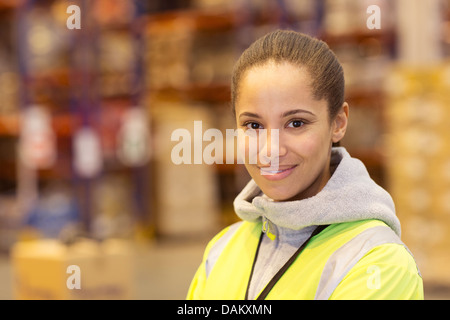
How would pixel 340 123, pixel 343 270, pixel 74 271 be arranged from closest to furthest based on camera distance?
1. pixel 343 270
2. pixel 340 123
3. pixel 74 271

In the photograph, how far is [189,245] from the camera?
6.87 meters

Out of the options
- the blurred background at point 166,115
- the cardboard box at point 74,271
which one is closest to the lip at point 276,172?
the cardboard box at point 74,271

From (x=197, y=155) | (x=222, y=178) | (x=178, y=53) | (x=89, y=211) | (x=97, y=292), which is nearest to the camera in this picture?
(x=197, y=155)

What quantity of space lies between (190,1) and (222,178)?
260cm

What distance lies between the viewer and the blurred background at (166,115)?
4430 mm

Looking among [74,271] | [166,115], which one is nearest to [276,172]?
[74,271]

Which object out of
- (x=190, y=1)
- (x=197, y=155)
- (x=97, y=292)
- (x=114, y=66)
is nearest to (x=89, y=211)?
(x=114, y=66)

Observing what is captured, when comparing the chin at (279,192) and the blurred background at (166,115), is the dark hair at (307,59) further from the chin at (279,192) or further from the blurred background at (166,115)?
the blurred background at (166,115)

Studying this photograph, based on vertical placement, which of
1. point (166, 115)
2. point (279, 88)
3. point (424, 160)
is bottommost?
point (424, 160)

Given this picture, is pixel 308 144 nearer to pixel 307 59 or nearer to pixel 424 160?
pixel 307 59

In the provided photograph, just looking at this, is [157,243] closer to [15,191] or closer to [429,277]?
[15,191]

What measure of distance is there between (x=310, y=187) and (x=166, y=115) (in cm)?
628

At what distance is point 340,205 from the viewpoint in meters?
1.10

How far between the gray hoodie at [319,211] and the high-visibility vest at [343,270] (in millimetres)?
24
